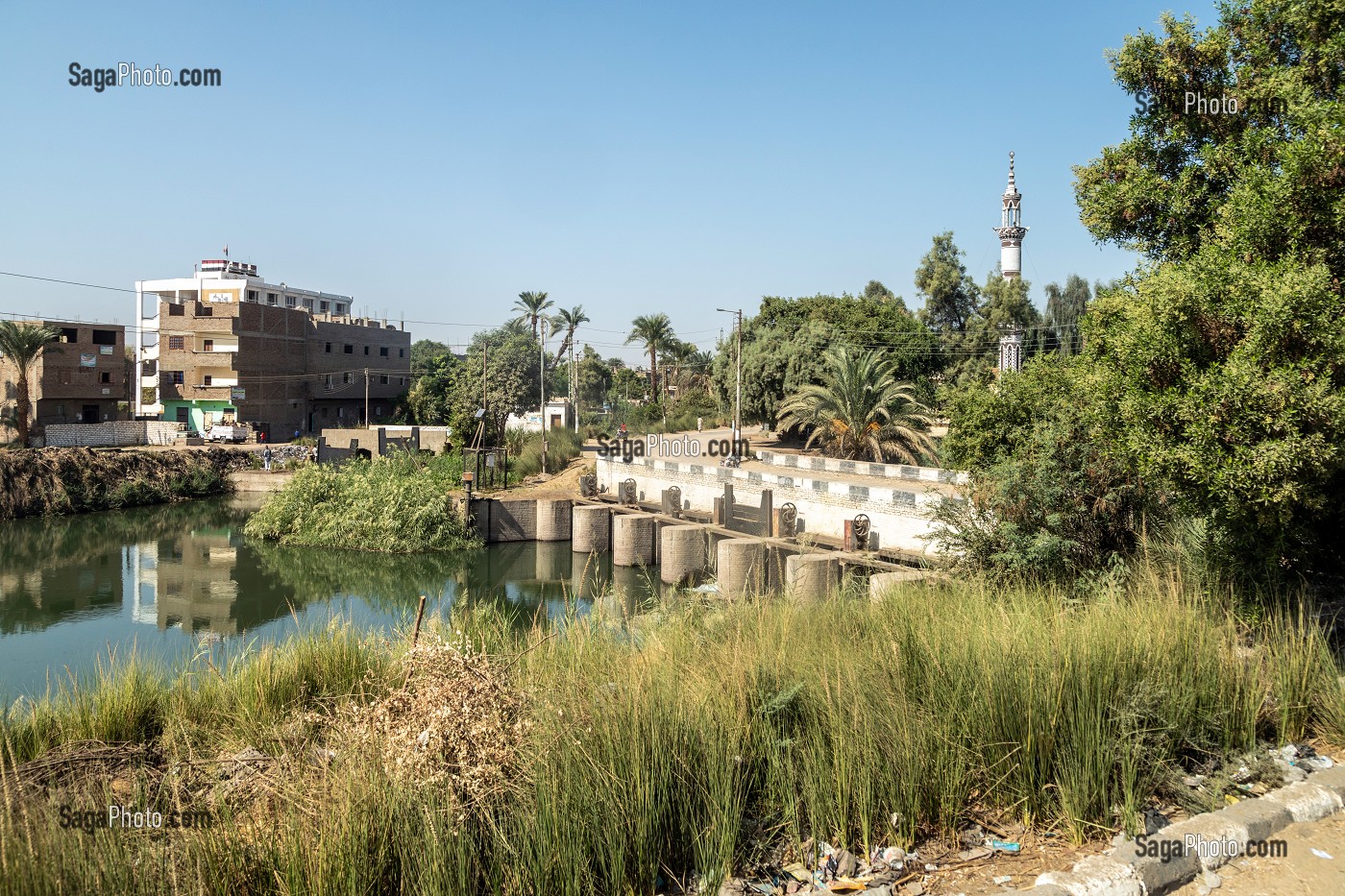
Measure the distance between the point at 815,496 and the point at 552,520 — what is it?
10.7 m

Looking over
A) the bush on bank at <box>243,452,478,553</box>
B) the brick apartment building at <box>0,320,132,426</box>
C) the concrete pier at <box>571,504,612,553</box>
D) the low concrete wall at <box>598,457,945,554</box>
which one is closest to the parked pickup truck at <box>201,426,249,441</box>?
the brick apartment building at <box>0,320,132,426</box>

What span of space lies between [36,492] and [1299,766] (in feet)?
134

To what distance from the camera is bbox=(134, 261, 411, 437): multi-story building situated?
52.7 m

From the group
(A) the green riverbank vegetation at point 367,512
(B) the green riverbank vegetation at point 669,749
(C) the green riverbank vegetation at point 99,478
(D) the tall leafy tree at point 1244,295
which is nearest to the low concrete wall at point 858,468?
(A) the green riverbank vegetation at point 367,512

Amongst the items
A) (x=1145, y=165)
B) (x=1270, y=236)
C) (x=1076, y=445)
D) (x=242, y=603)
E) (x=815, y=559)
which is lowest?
(x=242, y=603)

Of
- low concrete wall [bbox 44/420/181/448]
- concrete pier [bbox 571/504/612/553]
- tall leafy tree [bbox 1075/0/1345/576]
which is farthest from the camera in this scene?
low concrete wall [bbox 44/420/181/448]

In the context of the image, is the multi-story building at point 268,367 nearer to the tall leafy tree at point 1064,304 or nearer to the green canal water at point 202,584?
the green canal water at point 202,584

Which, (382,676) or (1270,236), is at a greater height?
(1270,236)

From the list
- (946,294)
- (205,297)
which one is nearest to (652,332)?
(946,294)

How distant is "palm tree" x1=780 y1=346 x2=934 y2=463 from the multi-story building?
110 feet

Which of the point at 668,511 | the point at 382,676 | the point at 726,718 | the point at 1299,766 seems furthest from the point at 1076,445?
the point at 668,511

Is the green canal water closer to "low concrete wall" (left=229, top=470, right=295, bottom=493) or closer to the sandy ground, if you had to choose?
"low concrete wall" (left=229, top=470, right=295, bottom=493)

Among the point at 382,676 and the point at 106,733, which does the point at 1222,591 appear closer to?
the point at 382,676

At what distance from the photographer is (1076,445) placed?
1100 cm
